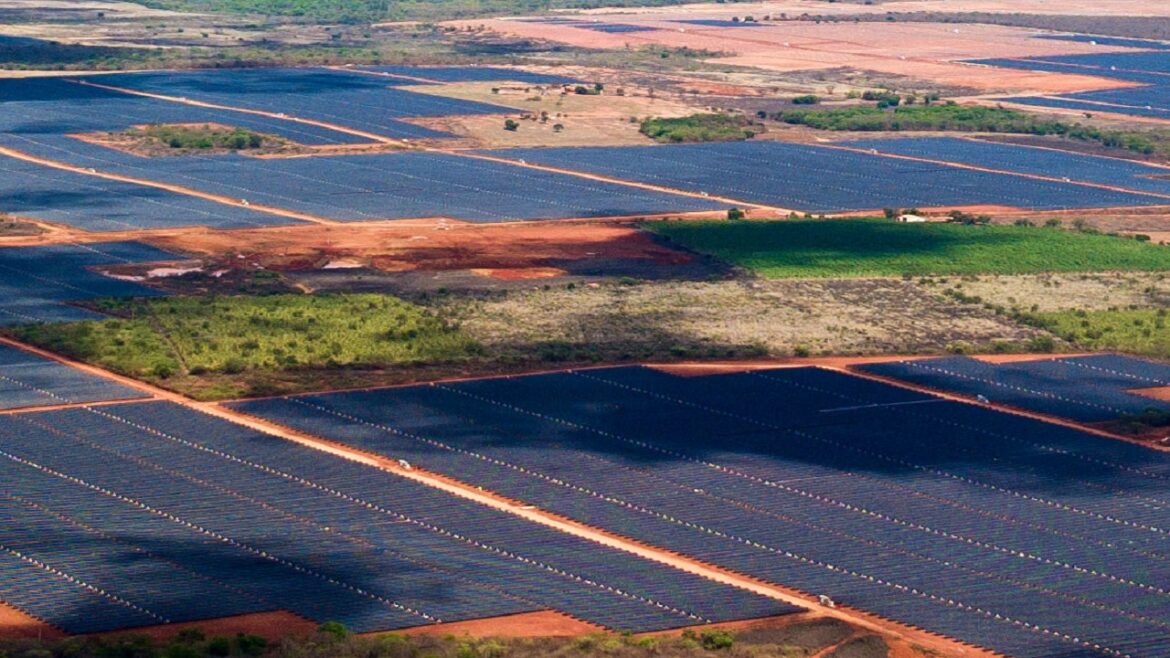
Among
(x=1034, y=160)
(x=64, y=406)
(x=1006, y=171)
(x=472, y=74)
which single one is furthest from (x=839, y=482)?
(x=472, y=74)

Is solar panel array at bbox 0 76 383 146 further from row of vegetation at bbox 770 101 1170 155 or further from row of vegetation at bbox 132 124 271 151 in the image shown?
row of vegetation at bbox 770 101 1170 155

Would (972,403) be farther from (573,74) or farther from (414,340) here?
(573,74)

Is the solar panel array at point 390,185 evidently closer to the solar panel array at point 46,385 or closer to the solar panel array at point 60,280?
the solar panel array at point 60,280

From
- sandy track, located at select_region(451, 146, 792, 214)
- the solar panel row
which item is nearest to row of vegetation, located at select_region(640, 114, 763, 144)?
sandy track, located at select_region(451, 146, 792, 214)

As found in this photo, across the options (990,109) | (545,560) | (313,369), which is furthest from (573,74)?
(545,560)

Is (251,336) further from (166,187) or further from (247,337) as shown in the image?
(166,187)

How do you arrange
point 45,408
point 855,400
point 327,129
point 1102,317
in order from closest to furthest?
point 45,408
point 855,400
point 1102,317
point 327,129
